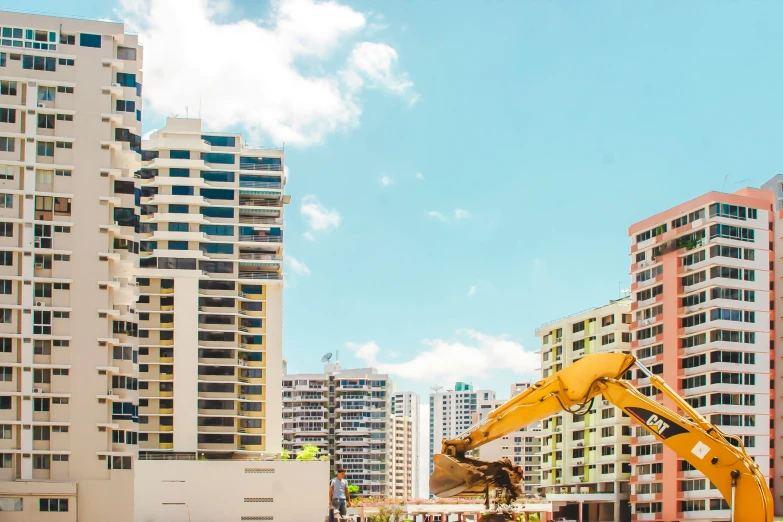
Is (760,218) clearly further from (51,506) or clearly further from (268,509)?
(51,506)

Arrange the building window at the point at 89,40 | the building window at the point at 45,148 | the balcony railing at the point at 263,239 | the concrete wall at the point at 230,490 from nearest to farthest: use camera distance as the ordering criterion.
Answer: the building window at the point at 45,148
the building window at the point at 89,40
the concrete wall at the point at 230,490
the balcony railing at the point at 263,239

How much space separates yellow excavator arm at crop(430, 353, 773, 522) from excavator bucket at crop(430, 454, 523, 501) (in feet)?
0.09

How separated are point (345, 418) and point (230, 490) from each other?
75.6m

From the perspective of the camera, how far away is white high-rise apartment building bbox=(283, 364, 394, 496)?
15000 centimetres

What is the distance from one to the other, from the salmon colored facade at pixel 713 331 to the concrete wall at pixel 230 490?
2666 cm

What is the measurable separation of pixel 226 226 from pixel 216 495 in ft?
83.1

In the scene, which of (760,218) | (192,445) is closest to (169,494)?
(192,445)

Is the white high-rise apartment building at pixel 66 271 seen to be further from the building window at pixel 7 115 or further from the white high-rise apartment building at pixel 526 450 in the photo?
the white high-rise apartment building at pixel 526 450

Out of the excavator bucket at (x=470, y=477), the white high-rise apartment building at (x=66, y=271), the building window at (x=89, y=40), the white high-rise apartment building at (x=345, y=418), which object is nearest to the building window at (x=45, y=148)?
the white high-rise apartment building at (x=66, y=271)

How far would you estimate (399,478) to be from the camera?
7338 inches

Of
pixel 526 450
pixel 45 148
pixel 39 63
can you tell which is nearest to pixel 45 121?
pixel 45 148

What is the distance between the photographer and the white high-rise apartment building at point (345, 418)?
150 meters

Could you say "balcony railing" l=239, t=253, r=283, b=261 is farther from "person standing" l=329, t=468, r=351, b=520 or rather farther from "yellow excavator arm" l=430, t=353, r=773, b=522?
"person standing" l=329, t=468, r=351, b=520

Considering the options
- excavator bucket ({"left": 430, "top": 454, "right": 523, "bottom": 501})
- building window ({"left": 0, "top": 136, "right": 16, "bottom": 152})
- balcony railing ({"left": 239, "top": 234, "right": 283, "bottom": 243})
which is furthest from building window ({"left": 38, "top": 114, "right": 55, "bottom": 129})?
excavator bucket ({"left": 430, "top": 454, "right": 523, "bottom": 501})
